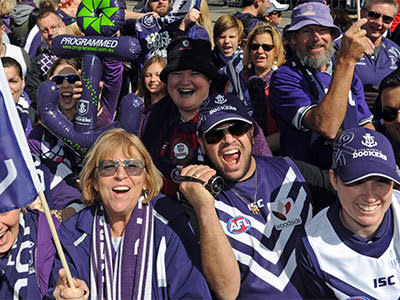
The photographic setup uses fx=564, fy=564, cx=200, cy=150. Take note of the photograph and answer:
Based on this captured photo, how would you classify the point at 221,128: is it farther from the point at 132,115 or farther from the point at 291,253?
the point at 132,115

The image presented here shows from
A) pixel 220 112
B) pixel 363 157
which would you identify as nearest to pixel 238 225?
pixel 220 112

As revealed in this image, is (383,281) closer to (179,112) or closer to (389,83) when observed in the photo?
(389,83)

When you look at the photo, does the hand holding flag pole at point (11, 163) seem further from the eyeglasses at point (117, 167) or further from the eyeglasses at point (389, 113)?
the eyeglasses at point (389, 113)

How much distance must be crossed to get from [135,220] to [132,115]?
129cm

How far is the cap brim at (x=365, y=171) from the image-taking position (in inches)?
97.3

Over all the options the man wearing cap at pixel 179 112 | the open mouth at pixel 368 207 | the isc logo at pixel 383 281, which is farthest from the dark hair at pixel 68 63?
the isc logo at pixel 383 281

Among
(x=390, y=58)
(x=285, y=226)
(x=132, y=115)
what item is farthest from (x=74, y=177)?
(x=390, y=58)

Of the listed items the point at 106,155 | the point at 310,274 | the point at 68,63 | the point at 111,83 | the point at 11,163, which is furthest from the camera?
the point at 111,83

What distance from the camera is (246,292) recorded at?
2.75m

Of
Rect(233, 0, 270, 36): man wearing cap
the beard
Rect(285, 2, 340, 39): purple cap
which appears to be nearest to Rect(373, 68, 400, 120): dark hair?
the beard

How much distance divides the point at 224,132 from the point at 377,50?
254 cm

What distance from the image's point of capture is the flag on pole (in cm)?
240

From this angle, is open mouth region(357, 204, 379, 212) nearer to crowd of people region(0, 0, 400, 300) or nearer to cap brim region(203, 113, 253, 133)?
crowd of people region(0, 0, 400, 300)

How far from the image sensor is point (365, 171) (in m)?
2.48
